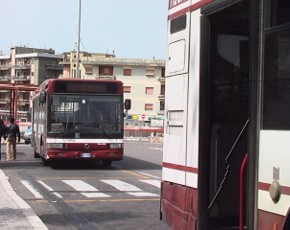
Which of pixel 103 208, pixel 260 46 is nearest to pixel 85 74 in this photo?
pixel 103 208

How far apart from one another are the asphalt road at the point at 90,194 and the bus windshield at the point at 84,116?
133 centimetres

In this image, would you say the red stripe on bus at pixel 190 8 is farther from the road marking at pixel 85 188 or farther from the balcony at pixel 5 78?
the balcony at pixel 5 78

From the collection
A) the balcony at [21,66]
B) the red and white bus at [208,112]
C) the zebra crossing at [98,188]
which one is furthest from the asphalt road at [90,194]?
the balcony at [21,66]

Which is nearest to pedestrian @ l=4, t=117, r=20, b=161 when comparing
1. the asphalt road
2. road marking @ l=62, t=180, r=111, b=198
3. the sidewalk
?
the asphalt road

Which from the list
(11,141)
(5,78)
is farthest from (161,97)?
(11,141)

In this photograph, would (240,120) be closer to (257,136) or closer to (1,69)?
(257,136)

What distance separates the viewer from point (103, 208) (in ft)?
38.1

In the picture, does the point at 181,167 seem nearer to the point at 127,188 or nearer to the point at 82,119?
the point at 127,188

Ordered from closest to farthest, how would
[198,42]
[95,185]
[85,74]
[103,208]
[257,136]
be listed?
[257,136] < [198,42] < [103,208] < [95,185] < [85,74]

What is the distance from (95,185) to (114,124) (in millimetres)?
4242

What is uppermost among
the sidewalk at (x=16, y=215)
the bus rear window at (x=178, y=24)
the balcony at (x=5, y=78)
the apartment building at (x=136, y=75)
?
the balcony at (x=5, y=78)

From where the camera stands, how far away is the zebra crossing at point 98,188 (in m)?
13.5

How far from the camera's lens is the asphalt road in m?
10.1

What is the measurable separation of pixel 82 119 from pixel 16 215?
Result: 9.38 metres
